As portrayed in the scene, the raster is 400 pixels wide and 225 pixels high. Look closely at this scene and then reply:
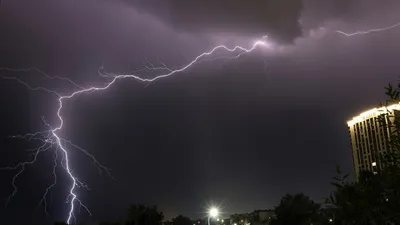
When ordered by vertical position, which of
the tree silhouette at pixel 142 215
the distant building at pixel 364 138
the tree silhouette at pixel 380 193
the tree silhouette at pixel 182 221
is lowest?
the tree silhouette at pixel 380 193

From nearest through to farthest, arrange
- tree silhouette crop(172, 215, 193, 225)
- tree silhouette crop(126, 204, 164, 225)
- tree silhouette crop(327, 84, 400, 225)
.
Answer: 1. tree silhouette crop(327, 84, 400, 225)
2. tree silhouette crop(126, 204, 164, 225)
3. tree silhouette crop(172, 215, 193, 225)

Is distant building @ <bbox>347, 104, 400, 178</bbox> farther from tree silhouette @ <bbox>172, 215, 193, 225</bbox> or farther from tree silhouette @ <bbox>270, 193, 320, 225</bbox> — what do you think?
tree silhouette @ <bbox>270, 193, 320, 225</bbox>

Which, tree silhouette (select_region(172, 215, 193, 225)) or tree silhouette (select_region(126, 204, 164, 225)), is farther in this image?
tree silhouette (select_region(172, 215, 193, 225))

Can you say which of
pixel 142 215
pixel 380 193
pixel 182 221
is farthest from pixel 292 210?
pixel 380 193

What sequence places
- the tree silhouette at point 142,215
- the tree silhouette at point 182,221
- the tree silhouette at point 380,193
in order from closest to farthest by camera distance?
1. the tree silhouette at point 380,193
2. the tree silhouette at point 142,215
3. the tree silhouette at point 182,221

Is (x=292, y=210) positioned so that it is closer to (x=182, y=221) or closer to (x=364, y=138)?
(x=182, y=221)

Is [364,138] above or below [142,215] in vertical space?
above

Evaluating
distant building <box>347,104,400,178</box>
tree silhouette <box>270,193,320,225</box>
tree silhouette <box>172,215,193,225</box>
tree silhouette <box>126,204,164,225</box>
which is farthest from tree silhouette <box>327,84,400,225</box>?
distant building <box>347,104,400,178</box>

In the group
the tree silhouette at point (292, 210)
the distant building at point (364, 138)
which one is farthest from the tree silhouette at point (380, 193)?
the distant building at point (364, 138)

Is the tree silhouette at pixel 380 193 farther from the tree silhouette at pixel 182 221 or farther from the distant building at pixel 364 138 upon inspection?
the distant building at pixel 364 138

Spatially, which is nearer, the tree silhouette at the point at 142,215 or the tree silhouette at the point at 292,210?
the tree silhouette at the point at 142,215

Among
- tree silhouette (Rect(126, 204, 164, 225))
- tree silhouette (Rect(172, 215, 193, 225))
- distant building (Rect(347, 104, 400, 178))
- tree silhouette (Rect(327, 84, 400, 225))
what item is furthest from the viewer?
distant building (Rect(347, 104, 400, 178))

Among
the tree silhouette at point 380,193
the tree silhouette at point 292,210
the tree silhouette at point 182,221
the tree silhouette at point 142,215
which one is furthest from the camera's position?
the tree silhouette at point 182,221

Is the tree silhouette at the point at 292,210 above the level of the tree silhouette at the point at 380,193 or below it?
above
